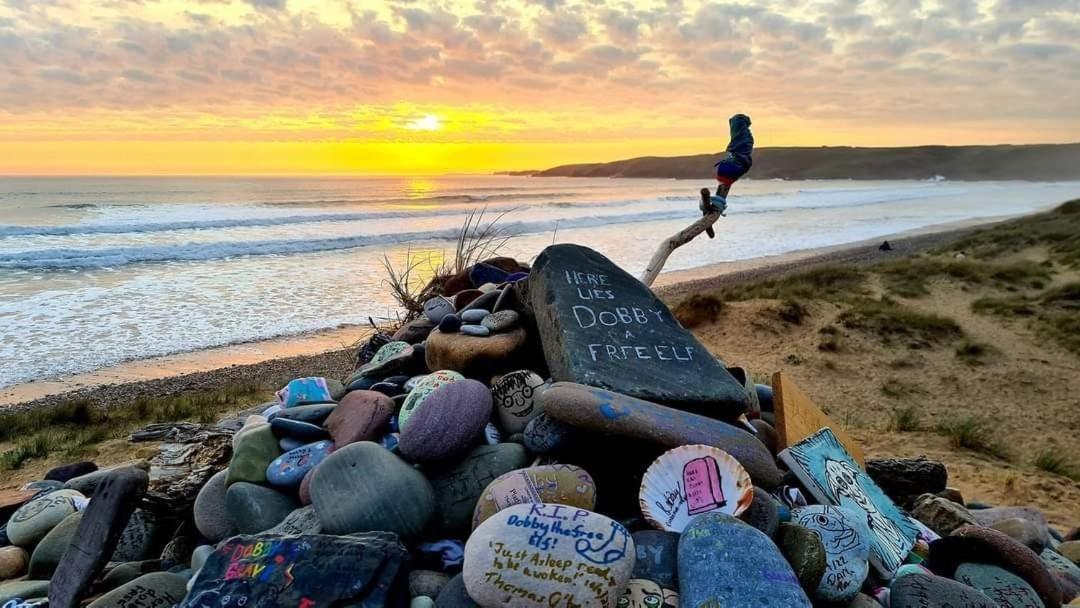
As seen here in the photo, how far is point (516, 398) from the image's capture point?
386 centimetres

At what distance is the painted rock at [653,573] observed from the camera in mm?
2455

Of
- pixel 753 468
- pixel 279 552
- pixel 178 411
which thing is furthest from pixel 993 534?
pixel 178 411

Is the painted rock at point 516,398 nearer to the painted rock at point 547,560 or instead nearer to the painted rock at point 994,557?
the painted rock at point 547,560

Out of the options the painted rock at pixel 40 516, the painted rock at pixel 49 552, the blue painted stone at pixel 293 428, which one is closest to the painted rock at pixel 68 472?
the painted rock at pixel 40 516

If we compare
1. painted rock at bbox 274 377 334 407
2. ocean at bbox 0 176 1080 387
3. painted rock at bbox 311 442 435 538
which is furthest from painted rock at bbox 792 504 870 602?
ocean at bbox 0 176 1080 387

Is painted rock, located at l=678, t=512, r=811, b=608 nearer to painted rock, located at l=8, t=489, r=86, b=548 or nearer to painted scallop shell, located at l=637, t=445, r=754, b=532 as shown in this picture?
painted scallop shell, located at l=637, t=445, r=754, b=532

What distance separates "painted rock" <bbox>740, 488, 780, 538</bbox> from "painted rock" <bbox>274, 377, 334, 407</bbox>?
282 cm

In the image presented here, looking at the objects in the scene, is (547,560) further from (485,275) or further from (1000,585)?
(485,275)

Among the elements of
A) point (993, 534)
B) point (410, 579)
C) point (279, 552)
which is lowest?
point (993, 534)

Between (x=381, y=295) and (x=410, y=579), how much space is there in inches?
558

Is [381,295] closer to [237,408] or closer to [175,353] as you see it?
[175,353]

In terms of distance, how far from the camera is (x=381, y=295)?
1644 cm

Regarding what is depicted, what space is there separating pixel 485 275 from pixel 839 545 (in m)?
4.41

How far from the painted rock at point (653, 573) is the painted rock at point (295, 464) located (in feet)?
5.71
